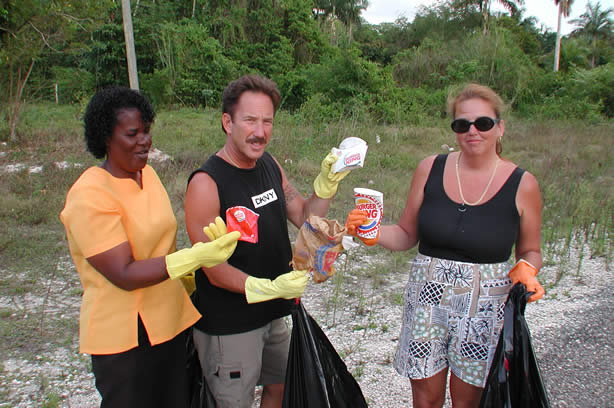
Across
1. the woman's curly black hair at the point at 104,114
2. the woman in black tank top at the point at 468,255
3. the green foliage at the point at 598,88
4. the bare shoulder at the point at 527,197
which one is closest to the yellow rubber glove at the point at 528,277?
the woman in black tank top at the point at 468,255

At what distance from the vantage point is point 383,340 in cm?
336

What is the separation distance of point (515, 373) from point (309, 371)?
0.82 meters

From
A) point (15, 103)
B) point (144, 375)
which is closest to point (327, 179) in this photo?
point (144, 375)

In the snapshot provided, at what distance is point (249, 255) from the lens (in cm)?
185

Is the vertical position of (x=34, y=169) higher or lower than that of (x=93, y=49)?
lower

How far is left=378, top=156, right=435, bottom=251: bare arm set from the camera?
214cm

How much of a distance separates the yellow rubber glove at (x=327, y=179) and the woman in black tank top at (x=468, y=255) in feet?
0.55

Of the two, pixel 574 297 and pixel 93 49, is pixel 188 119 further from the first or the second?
pixel 574 297

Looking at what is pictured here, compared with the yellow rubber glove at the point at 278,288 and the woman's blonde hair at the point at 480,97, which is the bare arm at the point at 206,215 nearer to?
the yellow rubber glove at the point at 278,288

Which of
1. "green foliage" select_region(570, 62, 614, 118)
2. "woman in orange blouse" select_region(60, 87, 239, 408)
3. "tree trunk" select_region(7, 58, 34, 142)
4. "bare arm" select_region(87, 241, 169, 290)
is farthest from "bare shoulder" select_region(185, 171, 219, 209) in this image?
"green foliage" select_region(570, 62, 614, 118)

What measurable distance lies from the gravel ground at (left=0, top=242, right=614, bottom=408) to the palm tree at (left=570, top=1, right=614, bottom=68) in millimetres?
42116

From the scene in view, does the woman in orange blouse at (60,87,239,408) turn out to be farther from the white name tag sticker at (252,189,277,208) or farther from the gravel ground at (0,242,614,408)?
the gravel ground at (0,242,614,408)

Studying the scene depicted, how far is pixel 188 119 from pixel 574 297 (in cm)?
1173

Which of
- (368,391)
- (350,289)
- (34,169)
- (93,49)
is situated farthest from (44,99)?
(368,391)
